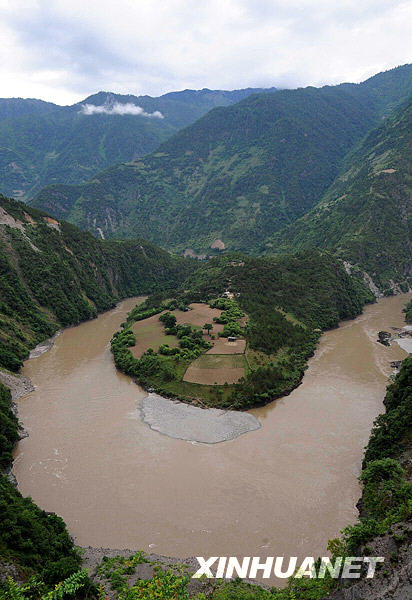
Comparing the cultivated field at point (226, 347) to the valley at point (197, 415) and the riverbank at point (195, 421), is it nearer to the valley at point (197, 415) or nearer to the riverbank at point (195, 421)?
the valley at point (197, 415)

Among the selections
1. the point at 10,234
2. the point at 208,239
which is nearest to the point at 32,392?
the point at 10,234

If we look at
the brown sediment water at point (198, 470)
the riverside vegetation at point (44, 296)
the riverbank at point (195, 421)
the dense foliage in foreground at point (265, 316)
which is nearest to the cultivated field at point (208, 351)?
the dense foliage in foreground at point (265, 316)

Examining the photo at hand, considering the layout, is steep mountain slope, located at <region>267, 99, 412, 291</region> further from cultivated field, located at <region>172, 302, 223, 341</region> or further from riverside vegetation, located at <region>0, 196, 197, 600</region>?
cultivated field, located at <region>172, 302, 223, 341</region>

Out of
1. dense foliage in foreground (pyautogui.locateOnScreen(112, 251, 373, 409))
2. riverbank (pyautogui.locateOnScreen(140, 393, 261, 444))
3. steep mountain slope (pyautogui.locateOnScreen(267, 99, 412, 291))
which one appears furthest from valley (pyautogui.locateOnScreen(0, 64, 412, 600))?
steep mountain slope (pyautogui.locateOnScreen(267, 99, 412, 291))

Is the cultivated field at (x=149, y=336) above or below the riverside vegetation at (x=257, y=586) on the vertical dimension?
above

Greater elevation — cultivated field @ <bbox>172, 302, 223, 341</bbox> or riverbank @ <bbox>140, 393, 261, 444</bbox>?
cultivated field @ <bbox>172, 302, 223, 341</bbox>

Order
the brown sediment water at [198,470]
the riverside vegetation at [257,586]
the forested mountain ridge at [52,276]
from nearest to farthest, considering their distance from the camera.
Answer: the riverside vegetation at [257,586]
the brown sediment water at [198,470]
the forested mountain ridge at [52,276]
